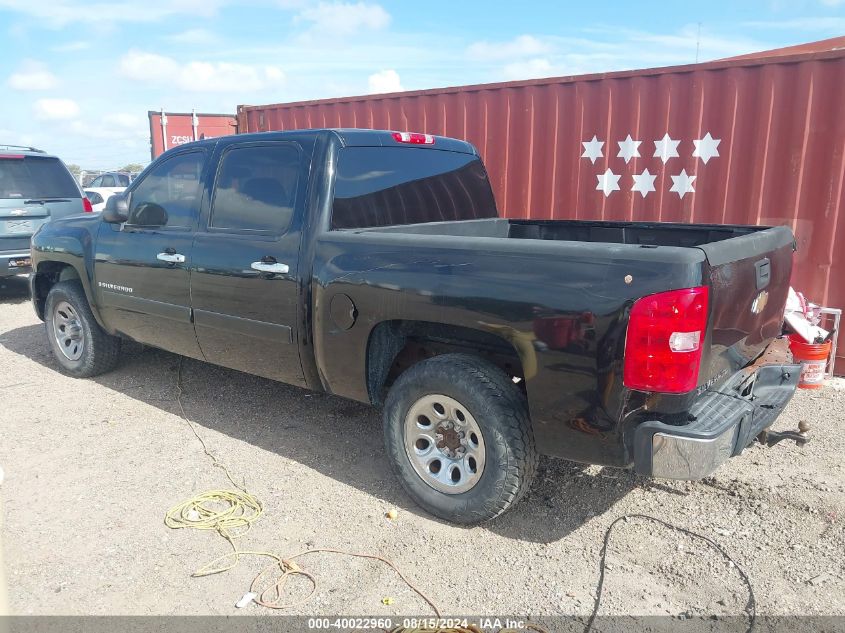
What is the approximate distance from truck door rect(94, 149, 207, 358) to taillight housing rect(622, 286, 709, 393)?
112 inches

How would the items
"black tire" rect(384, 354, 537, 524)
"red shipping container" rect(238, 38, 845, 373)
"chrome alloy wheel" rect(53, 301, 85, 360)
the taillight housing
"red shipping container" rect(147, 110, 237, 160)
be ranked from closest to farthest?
the taillight housing
"black tire" rect(384, 354, 537, 524)
"chrome alloy wheel" rect(53, 301, 85, 360)
"red shipping container" rect(238, 38, 845, 373)
"red shipping container" rect(147, 110, 237, 160)

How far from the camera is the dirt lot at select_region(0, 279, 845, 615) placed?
2711 mm

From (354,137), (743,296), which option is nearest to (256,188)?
(354,137)

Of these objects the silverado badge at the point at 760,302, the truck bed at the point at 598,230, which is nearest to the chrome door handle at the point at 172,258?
the truck bed at the point at 598,230

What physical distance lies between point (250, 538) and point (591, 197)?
493 centimetres

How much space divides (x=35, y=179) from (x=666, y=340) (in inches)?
343

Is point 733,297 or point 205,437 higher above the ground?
point 733,297

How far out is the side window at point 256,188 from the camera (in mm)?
3725

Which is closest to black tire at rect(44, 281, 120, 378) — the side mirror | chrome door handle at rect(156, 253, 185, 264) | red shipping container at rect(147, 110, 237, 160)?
the side mirror

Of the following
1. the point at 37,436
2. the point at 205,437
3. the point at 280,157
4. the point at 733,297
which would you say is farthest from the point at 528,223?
the point at 37,436

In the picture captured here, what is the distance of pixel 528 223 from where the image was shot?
4.66 metres

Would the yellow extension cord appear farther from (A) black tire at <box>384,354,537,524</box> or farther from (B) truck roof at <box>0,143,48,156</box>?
(B) truck roof at <box>0,143,48,156</box>

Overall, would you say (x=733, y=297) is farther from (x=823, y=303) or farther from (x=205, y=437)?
(x=823, y=303)

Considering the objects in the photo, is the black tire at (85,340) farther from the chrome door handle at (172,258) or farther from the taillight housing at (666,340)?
the taillight housing at (666,340)
